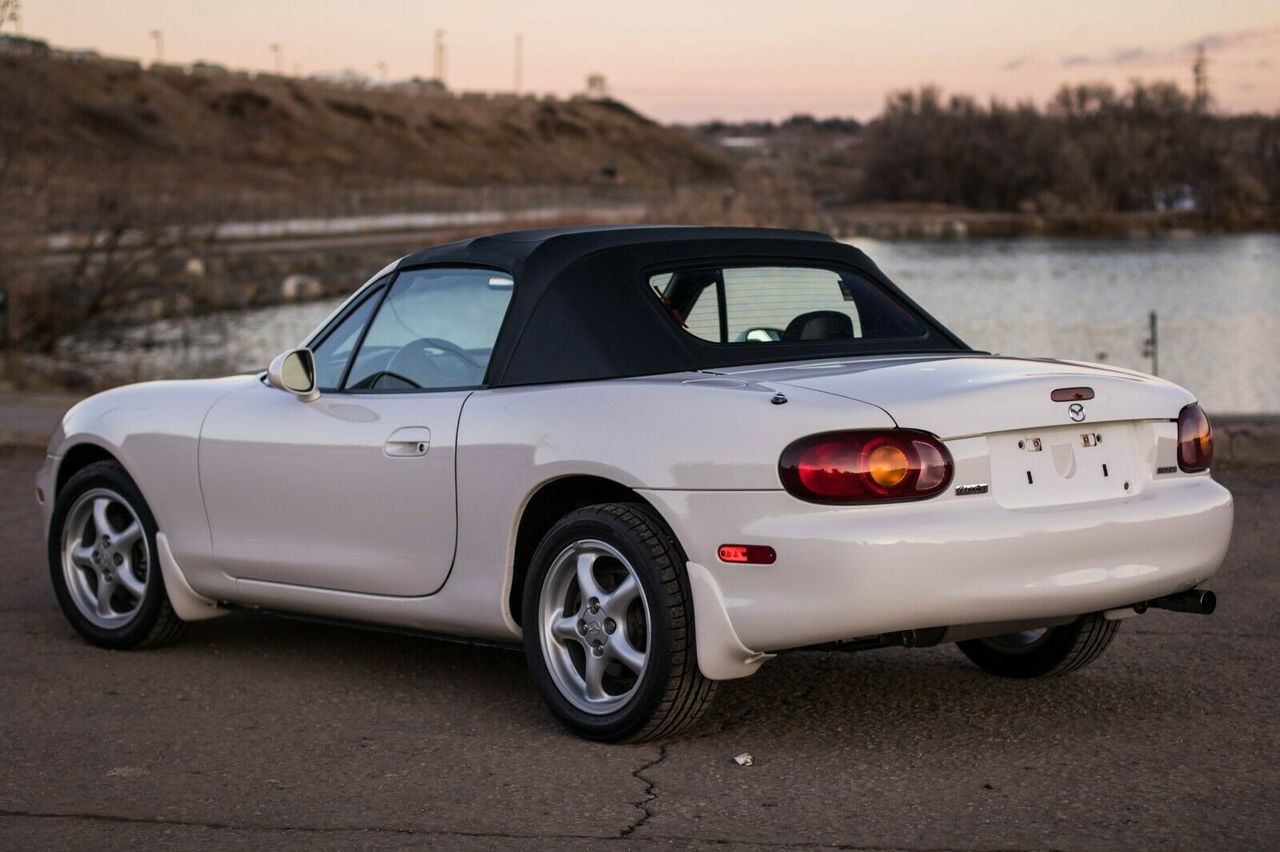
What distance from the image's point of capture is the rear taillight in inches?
174

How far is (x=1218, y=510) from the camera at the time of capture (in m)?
5.02

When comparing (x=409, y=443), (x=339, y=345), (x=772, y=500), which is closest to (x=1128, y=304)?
(x=339, y=345)

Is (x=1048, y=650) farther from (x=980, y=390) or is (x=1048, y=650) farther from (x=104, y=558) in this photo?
(x=104, y=558)

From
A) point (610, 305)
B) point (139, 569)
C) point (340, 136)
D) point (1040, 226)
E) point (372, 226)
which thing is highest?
point (340, 136)

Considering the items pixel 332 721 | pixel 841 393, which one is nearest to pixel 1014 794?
pixel 841 393

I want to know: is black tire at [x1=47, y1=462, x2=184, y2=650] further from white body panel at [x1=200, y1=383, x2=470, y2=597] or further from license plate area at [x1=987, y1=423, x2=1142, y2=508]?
license plate area at [x1=987, y1=423, x2=1142, y2=508]

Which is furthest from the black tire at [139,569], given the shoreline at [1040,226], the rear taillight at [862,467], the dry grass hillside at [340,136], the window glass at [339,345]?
the shoreline at [1040,226]

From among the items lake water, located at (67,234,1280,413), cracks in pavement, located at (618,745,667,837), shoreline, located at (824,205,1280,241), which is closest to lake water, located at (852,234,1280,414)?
lake water, located at (67,234,1280,413)

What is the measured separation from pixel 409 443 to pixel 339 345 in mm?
793

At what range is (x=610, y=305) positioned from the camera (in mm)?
5242

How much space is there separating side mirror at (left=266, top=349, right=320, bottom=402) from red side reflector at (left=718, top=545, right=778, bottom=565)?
75.5 inches

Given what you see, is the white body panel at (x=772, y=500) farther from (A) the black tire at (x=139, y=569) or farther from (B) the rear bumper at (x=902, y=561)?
(A) the black tire at (x=139, y=569)

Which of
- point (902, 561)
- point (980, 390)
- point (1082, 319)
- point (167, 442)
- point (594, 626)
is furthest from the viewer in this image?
point (1082, 319)

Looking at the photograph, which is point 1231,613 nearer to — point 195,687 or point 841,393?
Answer: point 841,393
